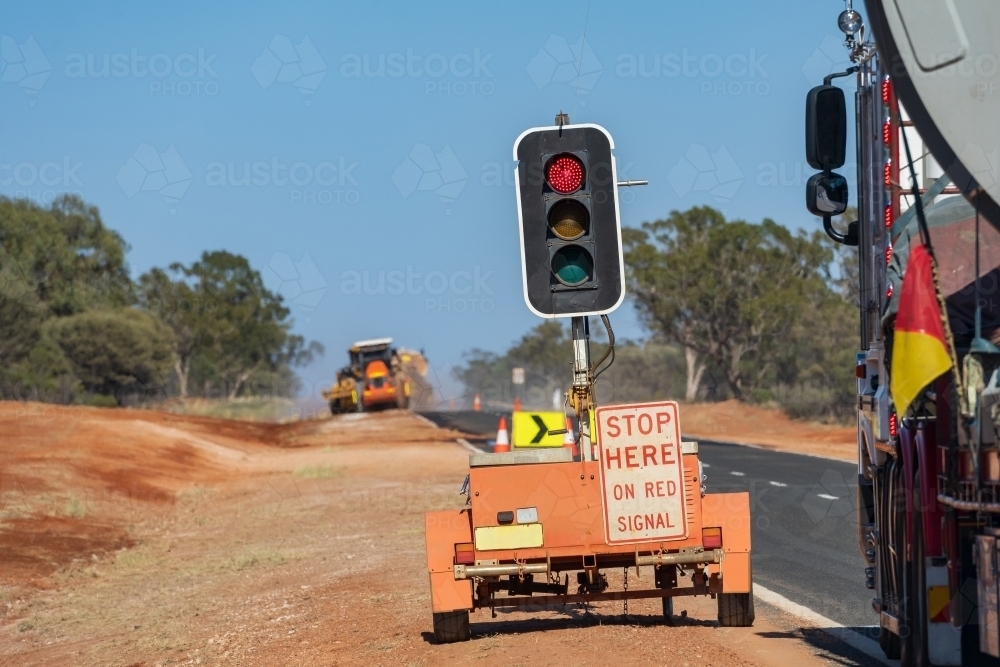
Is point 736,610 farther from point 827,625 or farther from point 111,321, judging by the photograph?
point 111,321

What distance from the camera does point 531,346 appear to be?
108 metres

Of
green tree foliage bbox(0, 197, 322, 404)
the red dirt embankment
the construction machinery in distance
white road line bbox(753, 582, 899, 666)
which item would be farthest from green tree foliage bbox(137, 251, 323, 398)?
white road line bbox(753, 582, 899, 666)

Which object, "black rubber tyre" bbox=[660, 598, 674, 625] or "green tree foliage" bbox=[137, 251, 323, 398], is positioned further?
"green tree foliage" bbox=[137, 251, 323, 398]

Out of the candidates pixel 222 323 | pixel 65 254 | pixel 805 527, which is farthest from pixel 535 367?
pixel 805 527

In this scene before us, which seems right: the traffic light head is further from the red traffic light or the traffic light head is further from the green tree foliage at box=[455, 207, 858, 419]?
the green tree foliage at box=[455, 207, 858, 419]

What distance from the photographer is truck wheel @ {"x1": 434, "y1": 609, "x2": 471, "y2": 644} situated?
8812mm

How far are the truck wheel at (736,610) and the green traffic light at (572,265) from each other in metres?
2.35

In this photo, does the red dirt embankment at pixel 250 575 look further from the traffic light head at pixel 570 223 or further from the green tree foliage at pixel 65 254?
the green tree foliage at pixel 65 254

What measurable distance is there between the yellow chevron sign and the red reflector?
1.48 metres

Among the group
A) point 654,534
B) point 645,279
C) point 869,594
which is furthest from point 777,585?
point 645,279

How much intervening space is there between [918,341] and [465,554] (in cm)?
399

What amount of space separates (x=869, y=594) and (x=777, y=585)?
93 cm

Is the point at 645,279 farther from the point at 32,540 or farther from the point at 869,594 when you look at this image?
the point at 869,594

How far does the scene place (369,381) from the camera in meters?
69.6
